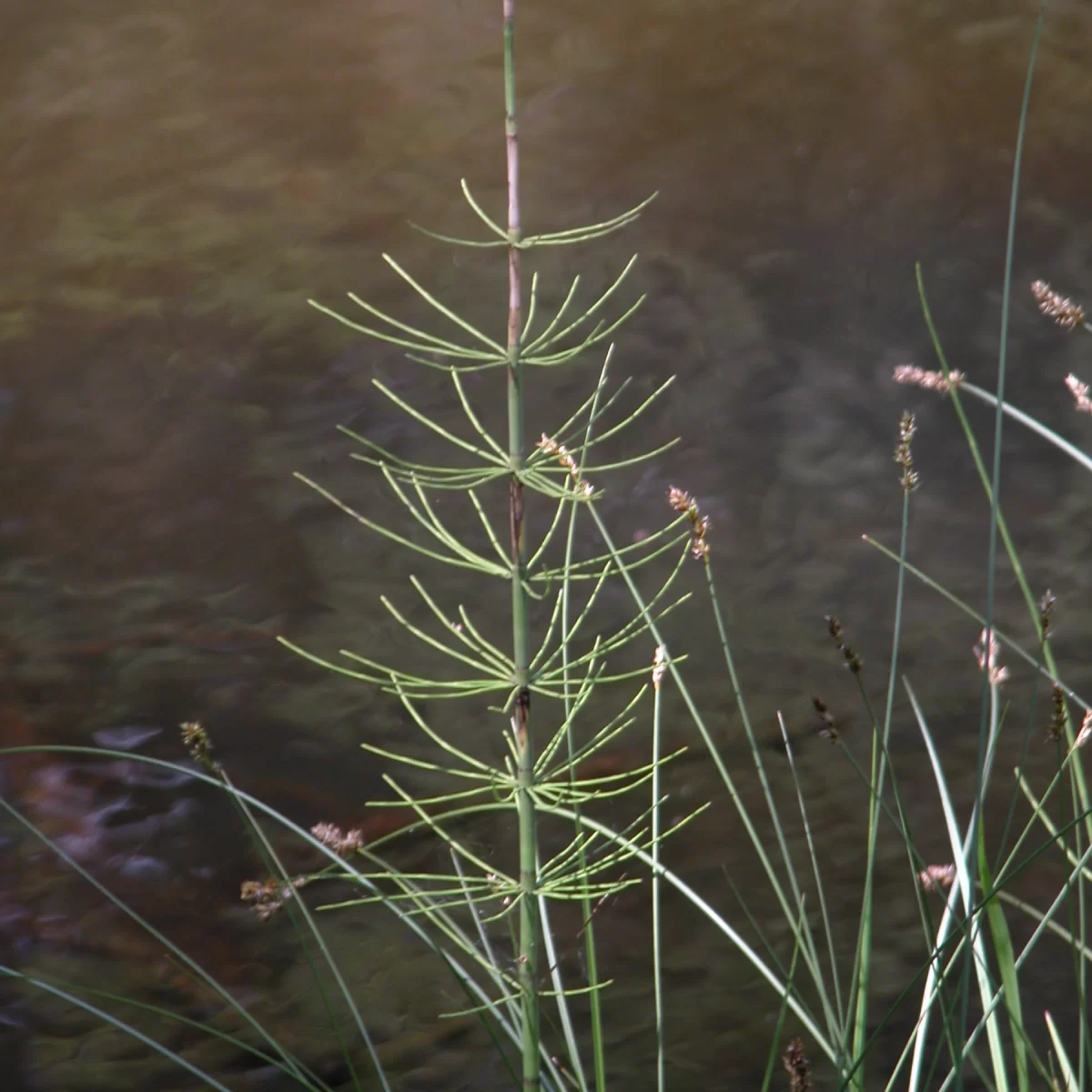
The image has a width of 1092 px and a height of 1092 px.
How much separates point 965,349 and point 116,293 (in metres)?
0.68

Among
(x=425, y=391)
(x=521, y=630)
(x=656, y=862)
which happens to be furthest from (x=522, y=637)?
(x=425, y=391)

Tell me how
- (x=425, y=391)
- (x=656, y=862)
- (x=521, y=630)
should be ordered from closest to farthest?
(x=521, y=630), (x=656, y=862), (x=425, y=391)

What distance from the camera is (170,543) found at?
802 mm

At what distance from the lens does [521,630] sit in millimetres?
496

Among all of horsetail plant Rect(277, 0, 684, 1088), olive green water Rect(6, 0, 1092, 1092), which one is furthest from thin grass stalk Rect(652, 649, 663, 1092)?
olive green water Rect(6, 0, 1092, 1092)

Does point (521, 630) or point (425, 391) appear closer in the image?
point (521, 630)

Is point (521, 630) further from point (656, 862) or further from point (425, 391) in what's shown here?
point (425, 391)

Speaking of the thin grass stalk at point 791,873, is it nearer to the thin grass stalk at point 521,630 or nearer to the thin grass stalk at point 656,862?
the thin grass stalk at point 656,862

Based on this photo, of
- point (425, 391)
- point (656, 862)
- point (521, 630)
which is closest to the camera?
point (521, 630)

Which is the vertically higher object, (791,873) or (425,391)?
(425,391)

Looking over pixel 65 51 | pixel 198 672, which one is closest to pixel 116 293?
pixel 65 51

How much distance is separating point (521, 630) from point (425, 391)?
390 mm

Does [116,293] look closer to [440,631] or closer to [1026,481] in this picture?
[440,631]

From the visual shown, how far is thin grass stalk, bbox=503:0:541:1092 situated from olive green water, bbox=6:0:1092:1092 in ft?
1.03
